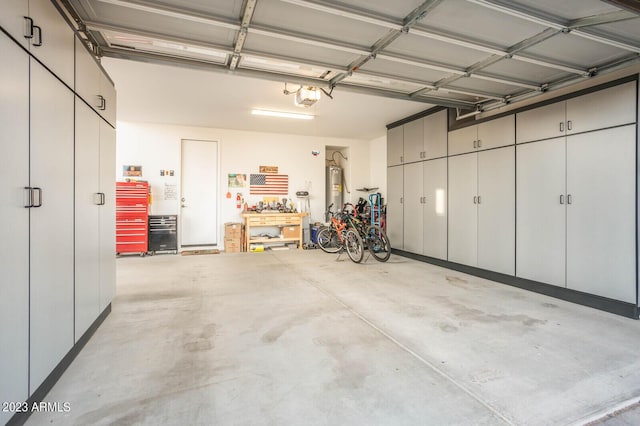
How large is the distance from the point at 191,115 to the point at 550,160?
19.3 feet

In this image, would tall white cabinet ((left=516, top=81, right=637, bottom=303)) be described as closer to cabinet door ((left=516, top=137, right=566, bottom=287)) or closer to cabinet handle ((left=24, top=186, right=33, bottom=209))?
cabinet door ((left=516, top=137, right=566, bottom=287))

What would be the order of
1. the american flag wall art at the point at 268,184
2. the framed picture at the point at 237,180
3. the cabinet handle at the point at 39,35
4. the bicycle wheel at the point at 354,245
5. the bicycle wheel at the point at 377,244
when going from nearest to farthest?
the cabinet handle at the point at 39,35, the bicycle wheel at the point at 354,245, the bicycle wheel at the point at 377,244, the framed picture at the point at 237,180, the american flag wall art at the point at 268,184

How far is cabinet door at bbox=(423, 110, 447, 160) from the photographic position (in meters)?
5.26

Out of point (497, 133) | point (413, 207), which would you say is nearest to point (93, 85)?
point (497, 133)

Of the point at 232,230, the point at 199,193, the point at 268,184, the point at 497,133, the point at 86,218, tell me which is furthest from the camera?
the point at 268,184

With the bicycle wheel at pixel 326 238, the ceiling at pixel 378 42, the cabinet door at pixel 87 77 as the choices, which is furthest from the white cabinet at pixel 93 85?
the bicycle wheel at pixel 326 238

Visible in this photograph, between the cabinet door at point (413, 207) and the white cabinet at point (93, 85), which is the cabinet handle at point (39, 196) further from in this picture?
the cabinet door at point (413, 207)

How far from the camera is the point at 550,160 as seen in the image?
371 cm

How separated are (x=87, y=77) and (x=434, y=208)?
4.99m

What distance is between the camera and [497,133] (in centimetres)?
436

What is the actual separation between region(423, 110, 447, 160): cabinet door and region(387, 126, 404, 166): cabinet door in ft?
2.27

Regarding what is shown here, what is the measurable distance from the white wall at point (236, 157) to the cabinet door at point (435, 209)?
244cm

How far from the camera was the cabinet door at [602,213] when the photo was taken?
305 cm

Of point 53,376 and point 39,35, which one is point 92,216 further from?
point 39,35
